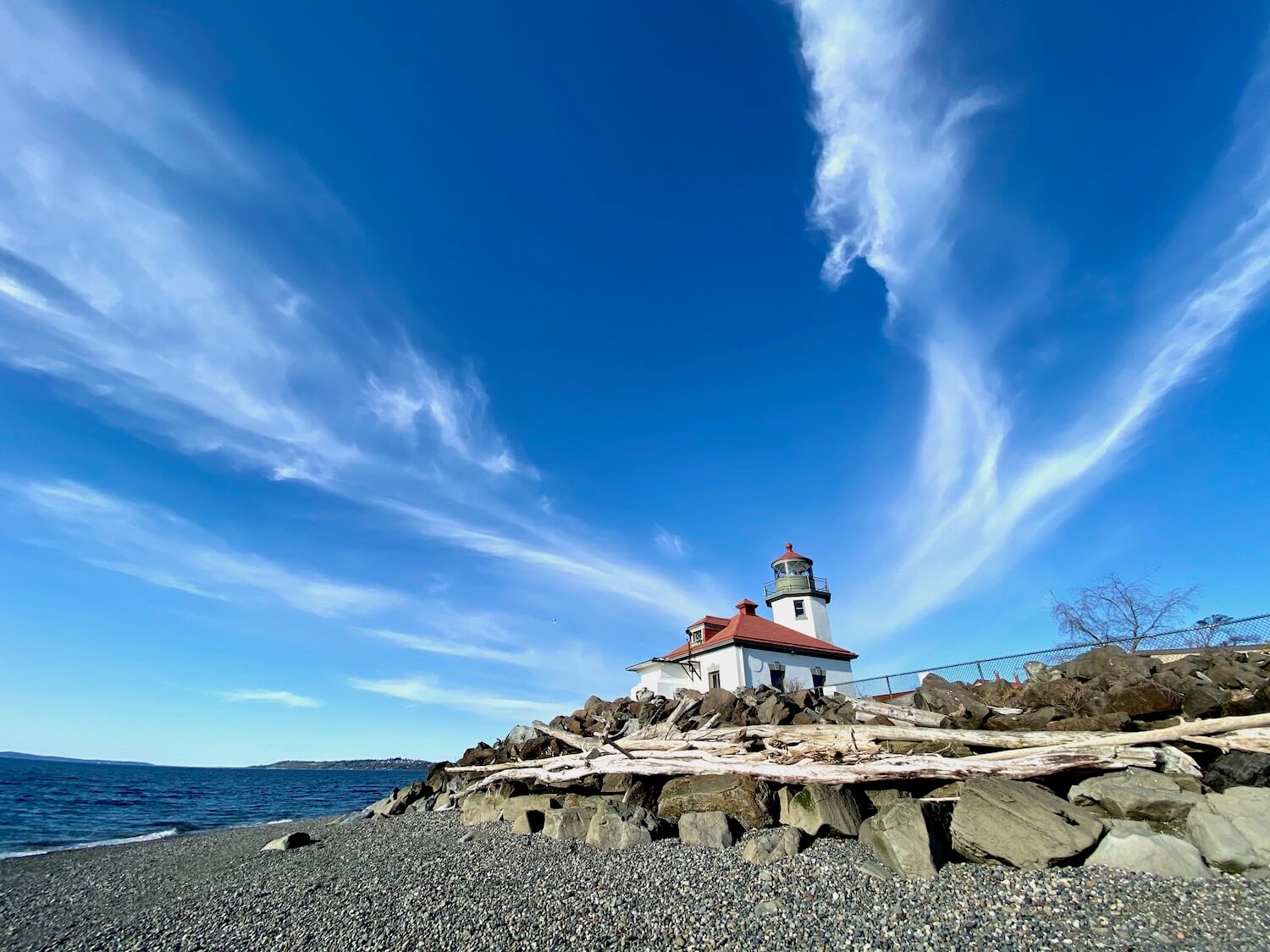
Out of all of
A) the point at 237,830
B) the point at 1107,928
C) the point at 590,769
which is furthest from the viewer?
the point at 237,830

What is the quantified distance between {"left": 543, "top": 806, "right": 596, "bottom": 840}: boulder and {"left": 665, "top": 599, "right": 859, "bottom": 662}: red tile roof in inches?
825

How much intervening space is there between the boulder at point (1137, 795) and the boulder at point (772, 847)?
4.27m

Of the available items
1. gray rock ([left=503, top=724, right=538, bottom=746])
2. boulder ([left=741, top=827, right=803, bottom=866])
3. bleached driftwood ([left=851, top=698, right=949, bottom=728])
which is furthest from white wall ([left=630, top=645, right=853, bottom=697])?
boulder ([left=741, top=827, right=803, bottom=866])

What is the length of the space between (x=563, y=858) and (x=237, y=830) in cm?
2130

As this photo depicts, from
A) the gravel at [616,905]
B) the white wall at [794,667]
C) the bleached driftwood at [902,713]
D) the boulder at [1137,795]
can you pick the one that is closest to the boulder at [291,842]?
the gravel at [616,905]

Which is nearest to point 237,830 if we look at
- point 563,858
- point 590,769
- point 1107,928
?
point 590,769

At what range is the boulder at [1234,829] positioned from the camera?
6746mm

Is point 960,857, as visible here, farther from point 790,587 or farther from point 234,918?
point 790,587

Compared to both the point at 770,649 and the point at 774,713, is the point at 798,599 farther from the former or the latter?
the point at 774,713

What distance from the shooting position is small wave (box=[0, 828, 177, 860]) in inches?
764

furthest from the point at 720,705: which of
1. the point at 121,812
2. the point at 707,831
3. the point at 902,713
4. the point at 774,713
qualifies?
the point at 121,812

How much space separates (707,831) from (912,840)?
3988mm

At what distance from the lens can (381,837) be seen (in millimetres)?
15773

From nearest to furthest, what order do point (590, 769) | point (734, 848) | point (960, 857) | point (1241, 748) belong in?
point (960, 857) < point (1241, 748) < point (734, 848) < point (590, 769)
